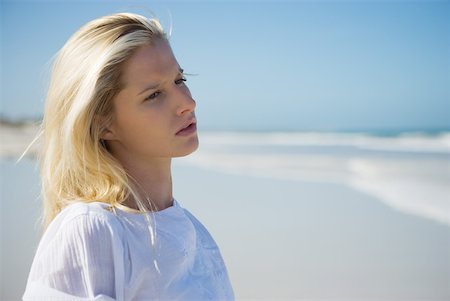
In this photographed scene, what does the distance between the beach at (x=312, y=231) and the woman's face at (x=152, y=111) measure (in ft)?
4.73

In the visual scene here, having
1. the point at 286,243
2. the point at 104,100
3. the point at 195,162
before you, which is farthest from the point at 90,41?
the point at 195,162

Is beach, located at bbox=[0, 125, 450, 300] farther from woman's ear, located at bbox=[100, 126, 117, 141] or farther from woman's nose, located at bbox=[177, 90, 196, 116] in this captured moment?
woman's nose, located at bbox=[177, 90, 196, 116]

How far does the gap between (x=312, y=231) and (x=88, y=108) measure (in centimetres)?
459

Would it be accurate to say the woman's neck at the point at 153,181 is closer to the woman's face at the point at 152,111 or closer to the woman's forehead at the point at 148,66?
the woman's face at the point at 152,111

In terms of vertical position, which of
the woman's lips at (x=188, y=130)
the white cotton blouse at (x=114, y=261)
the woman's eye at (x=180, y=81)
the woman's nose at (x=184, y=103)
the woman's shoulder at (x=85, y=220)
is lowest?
the white cotton blouse at (x=114, y=261)

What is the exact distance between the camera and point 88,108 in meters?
1.70

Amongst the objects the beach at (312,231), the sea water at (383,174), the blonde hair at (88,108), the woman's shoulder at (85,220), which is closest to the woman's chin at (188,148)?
the blonde hair at (88,108)

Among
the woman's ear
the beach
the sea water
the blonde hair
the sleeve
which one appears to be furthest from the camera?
the sea water

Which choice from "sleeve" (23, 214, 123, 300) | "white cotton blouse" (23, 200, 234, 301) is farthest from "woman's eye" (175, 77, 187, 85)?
"sleeve" (23, 214, 123, 300)

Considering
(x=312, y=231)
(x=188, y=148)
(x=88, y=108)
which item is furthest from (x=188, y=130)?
(x=312, y=231)

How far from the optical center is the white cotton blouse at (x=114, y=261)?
1438 millimetres

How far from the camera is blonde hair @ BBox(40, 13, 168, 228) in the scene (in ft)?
5.51

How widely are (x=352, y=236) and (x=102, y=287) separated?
4.71 metres

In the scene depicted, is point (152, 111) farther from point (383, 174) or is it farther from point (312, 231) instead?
point (383, 174)
